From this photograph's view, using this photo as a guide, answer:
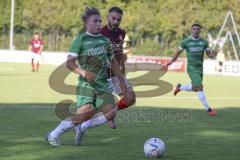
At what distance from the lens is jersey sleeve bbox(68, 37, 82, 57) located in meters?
11.0

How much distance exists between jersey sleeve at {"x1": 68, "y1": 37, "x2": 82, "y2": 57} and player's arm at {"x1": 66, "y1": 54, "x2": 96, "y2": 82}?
2.1 inches

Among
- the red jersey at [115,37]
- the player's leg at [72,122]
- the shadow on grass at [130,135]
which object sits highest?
the red jersey at [115,37]

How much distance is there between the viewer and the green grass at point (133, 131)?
1071 cm

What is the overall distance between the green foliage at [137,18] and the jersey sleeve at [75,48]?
44628 millimetres

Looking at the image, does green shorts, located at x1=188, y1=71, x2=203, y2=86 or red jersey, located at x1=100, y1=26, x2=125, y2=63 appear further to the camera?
green shorts, located at x1=188, y1=71, x2=203, y2=86

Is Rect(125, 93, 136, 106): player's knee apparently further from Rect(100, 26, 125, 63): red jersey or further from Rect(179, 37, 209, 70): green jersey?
Rect(179, 37, 209, 70): green jersey

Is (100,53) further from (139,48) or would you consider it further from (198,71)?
(139,48)

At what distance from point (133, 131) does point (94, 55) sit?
304 centimetres

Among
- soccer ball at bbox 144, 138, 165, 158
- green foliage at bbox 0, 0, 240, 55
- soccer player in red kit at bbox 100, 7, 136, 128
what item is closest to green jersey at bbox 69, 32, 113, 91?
soccer ball at bbox 144, 138, 165, 158

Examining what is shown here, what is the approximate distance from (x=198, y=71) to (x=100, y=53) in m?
8.12

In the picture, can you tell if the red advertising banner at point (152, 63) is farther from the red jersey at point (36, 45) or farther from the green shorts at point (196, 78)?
the green shorts at point (196, 78)

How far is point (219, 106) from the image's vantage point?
21.0 meters

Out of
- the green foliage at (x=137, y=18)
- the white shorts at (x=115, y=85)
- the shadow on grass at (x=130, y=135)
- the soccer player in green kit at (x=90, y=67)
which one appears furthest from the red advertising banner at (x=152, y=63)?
the soccer player in green kit at (x=90, y=67)

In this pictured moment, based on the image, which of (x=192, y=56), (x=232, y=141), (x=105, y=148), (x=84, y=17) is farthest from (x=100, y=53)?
(x=192, y=56)
